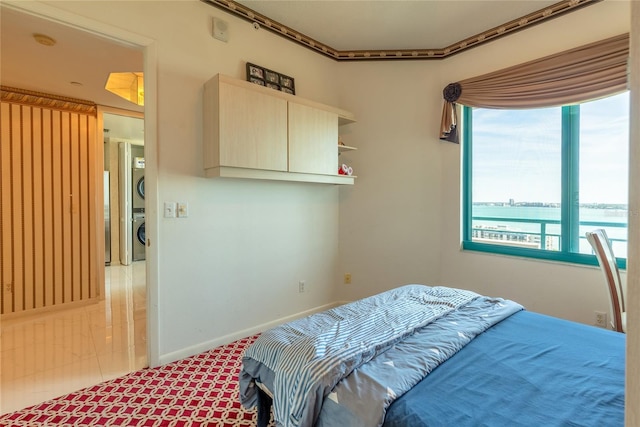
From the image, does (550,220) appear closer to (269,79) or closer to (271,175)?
(271,175)

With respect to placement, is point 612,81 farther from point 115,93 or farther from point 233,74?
point 115,93

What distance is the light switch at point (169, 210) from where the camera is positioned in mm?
2363

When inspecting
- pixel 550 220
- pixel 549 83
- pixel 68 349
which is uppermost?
pixel 549 83

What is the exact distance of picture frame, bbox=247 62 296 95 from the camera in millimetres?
2768

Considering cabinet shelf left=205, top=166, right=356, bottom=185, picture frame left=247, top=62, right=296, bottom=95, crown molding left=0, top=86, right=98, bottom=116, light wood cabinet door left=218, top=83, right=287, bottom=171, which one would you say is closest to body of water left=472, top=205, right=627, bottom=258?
cabinet shelf left=205, top=166, right=356, bottom=185

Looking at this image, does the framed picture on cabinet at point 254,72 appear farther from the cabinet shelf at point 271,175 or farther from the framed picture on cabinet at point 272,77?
the cabinet shelf at point 271,175

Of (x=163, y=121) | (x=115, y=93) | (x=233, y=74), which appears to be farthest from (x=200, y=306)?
(x=115, y=93)

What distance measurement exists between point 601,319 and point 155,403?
3.28 metres

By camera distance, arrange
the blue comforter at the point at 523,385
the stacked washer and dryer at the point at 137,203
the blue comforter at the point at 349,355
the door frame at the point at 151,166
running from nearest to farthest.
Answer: the blue comforter at the point at 523,385 < the blue comforter at the point at 349,355 < the door frame at the point at 151,166 < the stacked washer and dryer at the point at 137,203

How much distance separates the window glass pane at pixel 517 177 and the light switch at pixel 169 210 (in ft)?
9.34

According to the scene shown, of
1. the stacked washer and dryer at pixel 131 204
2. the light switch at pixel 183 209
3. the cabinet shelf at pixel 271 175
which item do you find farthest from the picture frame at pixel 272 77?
the stacked washer and dryer at pixel 131 204

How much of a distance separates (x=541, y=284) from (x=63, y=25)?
13.4 feet

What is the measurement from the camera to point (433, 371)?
122 cm

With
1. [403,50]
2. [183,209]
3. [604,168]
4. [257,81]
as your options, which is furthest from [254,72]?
[604,168]
